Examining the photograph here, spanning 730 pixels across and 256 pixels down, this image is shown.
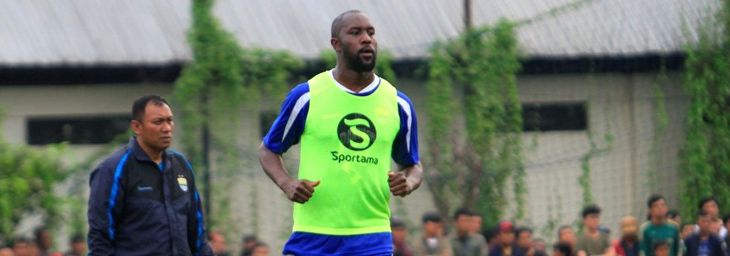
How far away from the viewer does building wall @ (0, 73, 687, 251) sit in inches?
707

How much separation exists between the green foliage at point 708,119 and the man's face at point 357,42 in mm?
12614

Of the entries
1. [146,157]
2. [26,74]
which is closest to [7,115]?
[26,74]

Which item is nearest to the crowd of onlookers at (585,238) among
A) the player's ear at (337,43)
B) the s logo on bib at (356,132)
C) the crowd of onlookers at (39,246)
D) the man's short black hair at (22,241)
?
the crowd of onlookers at (39,246)

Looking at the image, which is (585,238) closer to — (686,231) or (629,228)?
(629,228)

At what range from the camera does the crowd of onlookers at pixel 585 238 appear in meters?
Answer: 16.0

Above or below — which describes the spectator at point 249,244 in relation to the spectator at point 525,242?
above

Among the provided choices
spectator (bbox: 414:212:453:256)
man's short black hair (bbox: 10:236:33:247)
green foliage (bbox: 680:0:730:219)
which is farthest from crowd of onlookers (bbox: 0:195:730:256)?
green foliage (bbox: 680:0:730:219)

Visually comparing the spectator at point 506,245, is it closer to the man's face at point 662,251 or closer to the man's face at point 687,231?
the man's face at point 662,251

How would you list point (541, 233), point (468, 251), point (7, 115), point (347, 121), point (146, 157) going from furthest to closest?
point (541, 233)
point (7, 115)
point (468, 251)
point (146, 157)
point (347, 121)

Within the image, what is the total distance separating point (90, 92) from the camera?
18297 millimetres

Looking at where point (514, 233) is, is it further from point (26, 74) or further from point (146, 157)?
point (146, 157)

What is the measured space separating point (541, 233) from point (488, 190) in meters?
0.98

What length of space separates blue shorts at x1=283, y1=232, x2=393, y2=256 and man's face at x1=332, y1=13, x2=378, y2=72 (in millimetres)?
842

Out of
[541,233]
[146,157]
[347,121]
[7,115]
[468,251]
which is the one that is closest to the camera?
[347,121]
